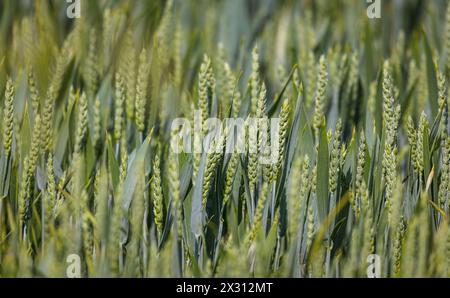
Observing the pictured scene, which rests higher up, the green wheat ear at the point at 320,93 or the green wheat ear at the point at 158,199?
the green wheat ear at the point at 320,93

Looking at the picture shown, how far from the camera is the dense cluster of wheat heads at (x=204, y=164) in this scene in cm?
99

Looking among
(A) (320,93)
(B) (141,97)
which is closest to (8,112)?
(B) (141,97)

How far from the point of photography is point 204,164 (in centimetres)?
103

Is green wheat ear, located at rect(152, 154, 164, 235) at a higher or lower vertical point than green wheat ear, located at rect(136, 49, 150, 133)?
lower

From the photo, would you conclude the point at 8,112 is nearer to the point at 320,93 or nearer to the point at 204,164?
the point at 204,164

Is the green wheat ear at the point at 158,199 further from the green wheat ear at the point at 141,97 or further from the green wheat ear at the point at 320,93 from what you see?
the green wheat ear at the point at 320,93

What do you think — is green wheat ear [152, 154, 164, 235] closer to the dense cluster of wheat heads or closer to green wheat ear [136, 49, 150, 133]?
the dense cluster of wheat heads

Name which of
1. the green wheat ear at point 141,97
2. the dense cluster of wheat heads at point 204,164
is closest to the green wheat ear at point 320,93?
the dense cluster of wheat heads at point 204,164

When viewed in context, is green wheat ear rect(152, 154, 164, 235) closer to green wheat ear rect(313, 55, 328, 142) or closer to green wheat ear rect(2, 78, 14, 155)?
green wheat ear rect(2, 78, 14, 155)

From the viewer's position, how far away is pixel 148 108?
1.31m

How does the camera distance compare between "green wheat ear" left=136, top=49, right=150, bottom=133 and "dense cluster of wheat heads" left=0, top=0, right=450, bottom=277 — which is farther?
"green wheat ear" left=136, top=49, right=150, bottom=133

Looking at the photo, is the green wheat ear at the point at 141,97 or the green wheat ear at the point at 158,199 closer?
the green wheat ear at the point at 158,199

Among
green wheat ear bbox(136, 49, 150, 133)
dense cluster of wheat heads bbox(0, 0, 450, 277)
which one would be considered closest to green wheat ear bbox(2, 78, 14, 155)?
dense cluster of wheat heads bbox(0, 0, 450, 277)

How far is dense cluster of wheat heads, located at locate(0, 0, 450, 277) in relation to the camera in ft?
3.24
